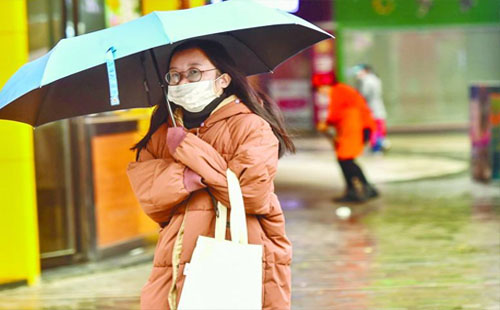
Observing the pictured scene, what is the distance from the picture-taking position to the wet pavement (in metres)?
6.55

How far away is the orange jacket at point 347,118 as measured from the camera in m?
11.2

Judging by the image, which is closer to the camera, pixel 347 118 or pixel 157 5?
pixel 157 5

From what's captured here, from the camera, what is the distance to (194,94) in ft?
12.0

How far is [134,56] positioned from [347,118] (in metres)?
7.39

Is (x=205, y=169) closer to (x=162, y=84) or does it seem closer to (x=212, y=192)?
(x=212, y=192)

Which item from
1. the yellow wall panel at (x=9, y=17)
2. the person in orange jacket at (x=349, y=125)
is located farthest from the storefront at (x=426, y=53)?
the yellow wall panel at (x=9, y=17)

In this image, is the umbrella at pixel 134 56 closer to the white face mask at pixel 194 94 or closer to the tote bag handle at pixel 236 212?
the white face mask at pixel 194 94

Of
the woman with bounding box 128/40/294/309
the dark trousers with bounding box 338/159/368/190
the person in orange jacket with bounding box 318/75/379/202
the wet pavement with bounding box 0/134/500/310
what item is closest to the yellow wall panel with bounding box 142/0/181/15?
the wet pavement with bounding box 0/134/500/310

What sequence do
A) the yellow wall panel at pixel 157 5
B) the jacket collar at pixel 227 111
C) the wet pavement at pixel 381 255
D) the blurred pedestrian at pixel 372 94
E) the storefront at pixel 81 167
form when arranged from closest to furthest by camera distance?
the jacket collar at pixel 227 111 < the wet pavement at pixel 381 255 < the storefront at pixel 81 167 < the yellow wall panel at pixel 157 5 < the blurred pedestrian at pixel 372 94

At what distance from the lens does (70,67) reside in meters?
3.50

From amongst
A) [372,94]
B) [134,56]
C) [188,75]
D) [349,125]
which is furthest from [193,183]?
[372,94]

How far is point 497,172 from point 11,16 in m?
7.66

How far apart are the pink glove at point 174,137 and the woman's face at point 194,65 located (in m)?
0.21

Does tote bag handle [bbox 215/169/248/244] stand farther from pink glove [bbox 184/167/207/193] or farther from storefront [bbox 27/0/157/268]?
storefront [bbox 27/0/157/268]
